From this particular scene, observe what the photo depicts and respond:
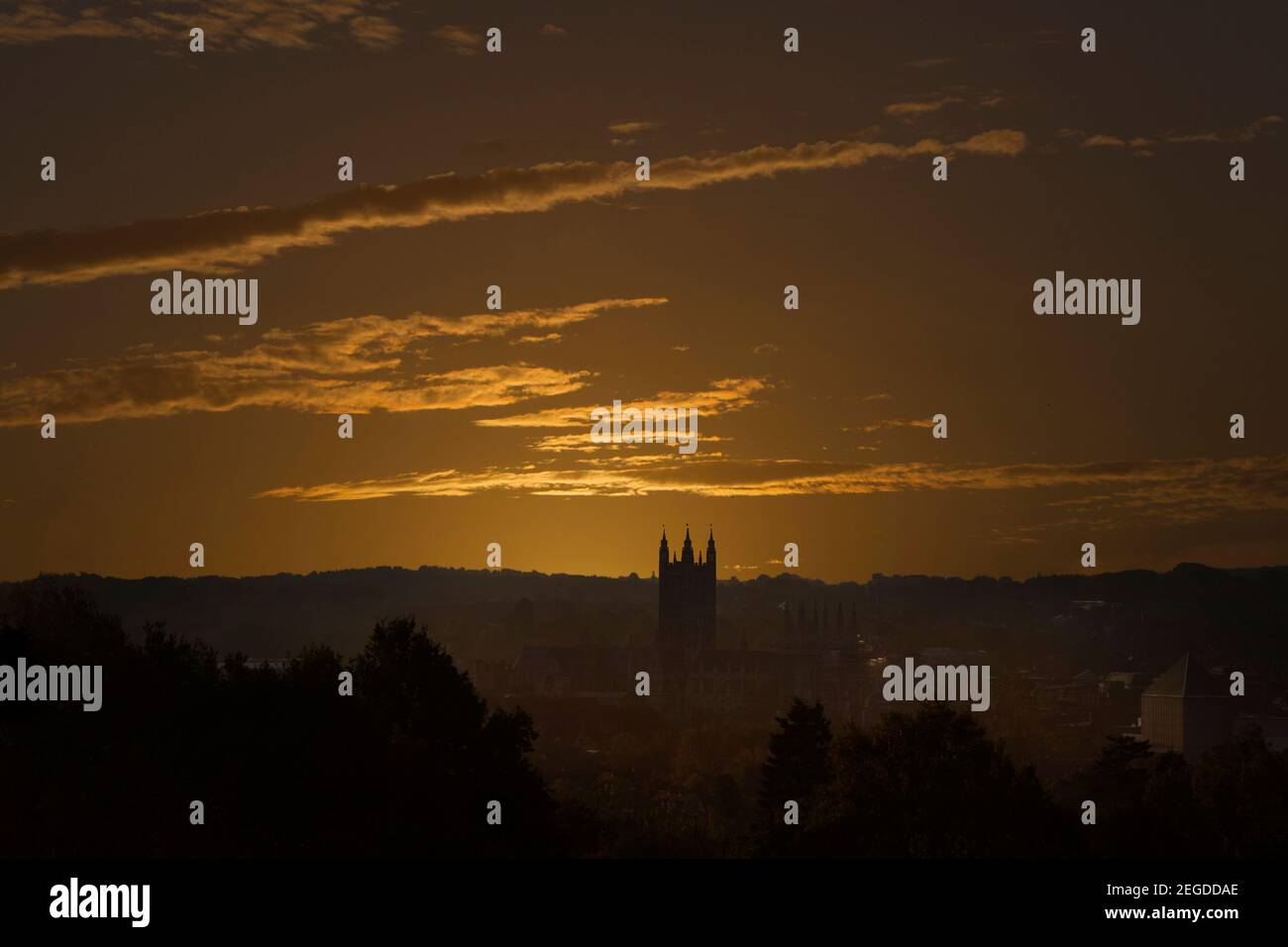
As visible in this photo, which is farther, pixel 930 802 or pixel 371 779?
pixel 930 802

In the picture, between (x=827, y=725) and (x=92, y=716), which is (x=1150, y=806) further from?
(x=92, y=716)

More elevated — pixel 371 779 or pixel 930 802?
pixel 371 779

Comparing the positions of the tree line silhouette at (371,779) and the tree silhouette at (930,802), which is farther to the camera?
the tree silhouette at (930,802)

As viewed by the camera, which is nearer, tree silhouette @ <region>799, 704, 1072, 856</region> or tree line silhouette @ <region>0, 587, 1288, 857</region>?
tree line silhouette @ <region>0, 587, 1288, 857</region>

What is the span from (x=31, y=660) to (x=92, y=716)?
13.9ft

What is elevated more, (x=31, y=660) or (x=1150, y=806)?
(x=31, y=660)

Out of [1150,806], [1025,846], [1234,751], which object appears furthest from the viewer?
[1234,751]
